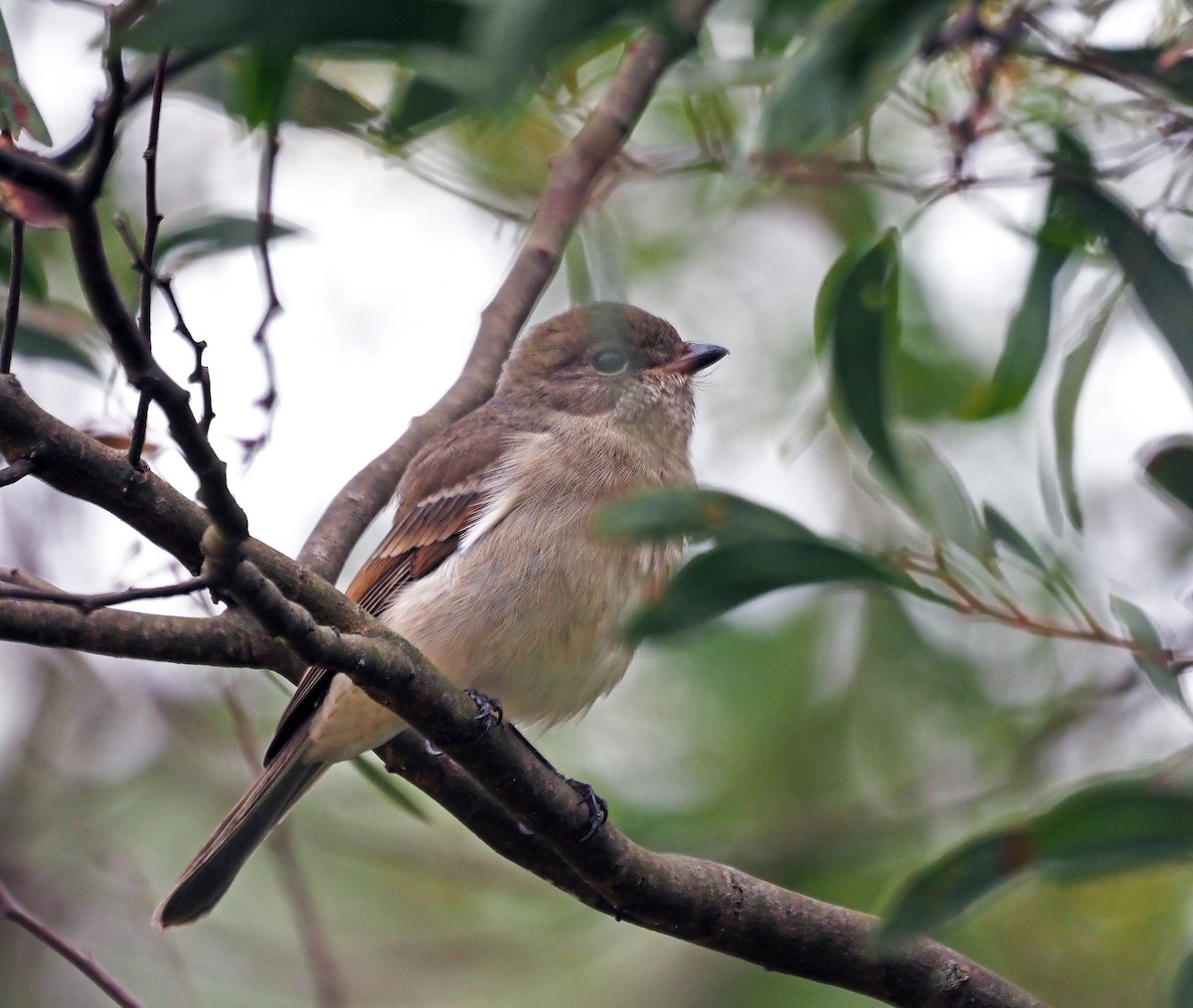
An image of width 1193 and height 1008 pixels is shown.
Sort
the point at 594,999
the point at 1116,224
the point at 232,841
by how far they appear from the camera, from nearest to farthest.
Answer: the point at 1116,224 → the point at 232,841 → the point at 594,999

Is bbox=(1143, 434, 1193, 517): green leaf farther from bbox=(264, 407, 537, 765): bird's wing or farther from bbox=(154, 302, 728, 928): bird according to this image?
bbox=(264, 407, 537, 765): bird's wing

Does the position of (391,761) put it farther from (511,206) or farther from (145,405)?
(511,206)

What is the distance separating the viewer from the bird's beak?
5.07 meters

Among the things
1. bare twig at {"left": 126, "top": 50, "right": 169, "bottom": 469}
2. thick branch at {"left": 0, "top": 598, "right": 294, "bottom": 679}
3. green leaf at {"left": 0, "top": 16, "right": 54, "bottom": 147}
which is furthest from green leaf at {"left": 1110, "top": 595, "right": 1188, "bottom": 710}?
green leaf at {"left": 0, "top": 16, "right": 54, "bottom": 147}

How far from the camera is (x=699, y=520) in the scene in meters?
2.59

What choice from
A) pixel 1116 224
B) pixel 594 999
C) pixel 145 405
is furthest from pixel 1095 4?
pixel 594 999

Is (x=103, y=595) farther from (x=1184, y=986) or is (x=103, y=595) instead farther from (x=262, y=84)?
(x=1184, y=986)

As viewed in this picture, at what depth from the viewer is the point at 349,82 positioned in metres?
6.12

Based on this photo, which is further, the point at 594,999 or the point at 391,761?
the point at 594,999

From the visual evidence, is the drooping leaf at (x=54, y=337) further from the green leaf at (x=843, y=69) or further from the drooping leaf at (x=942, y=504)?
the drooping leaf at (x=942, y=504)

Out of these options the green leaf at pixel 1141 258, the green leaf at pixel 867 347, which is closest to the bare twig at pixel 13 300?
the green leaf at pixel 867 347

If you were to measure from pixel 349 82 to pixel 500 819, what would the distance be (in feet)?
12.4

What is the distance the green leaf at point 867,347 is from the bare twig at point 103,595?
1.40m

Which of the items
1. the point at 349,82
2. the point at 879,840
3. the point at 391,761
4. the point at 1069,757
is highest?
the point at 349,82
